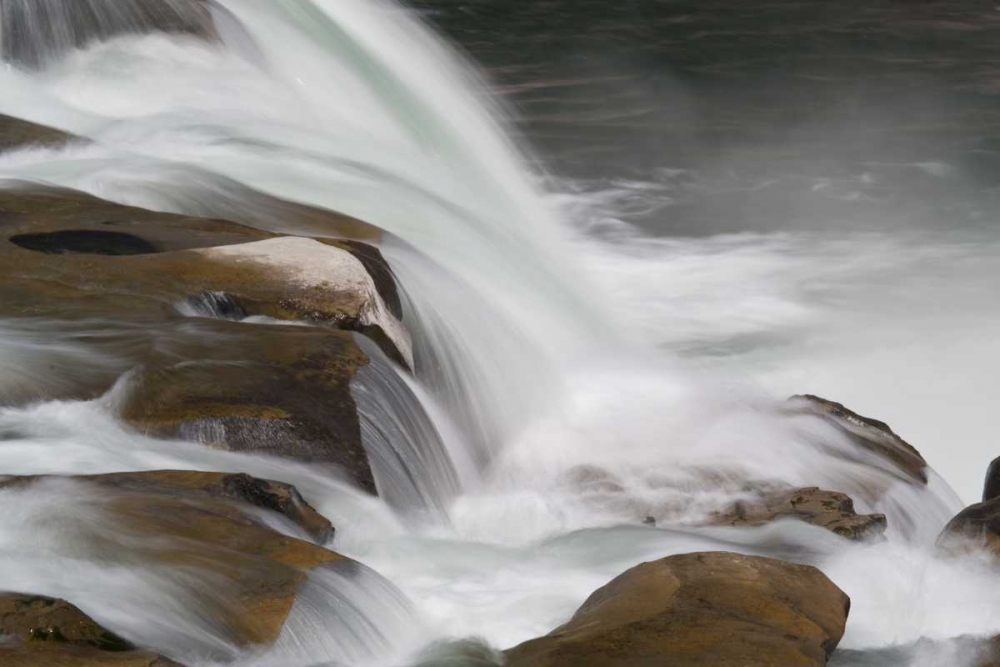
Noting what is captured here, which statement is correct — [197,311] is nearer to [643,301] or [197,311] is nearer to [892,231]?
[643,301]

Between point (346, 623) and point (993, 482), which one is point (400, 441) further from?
point (993, 482)

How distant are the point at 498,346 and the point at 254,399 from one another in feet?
8.26

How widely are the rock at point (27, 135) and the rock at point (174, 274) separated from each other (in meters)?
1.77

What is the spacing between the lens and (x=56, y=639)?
140 inches

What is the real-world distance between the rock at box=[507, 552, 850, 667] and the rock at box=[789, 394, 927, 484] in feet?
8.02

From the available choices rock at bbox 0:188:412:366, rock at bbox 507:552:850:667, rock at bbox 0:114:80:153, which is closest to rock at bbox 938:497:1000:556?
rock at bbox 507:552:850:667

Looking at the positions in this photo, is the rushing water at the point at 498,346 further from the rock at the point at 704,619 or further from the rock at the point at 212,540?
the rock at the point at 704,619

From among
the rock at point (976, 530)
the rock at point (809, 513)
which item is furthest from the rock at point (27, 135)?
the rock at point (976, 530)

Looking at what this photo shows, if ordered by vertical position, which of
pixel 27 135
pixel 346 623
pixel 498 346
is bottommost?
pixel 346 623

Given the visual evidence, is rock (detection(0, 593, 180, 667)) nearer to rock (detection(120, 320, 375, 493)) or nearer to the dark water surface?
rock (detection(120, 320, 375, 493))

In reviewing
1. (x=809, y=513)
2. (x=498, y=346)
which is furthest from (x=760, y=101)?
(x=809, y=513)

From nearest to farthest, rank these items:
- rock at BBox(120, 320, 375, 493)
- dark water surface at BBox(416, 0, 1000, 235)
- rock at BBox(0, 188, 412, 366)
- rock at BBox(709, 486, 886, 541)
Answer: rock at BBox(120, 320, 375, 493) < rock at BBox(709, 486, 886, 541) < rock at BBox(0, 188, 412, 366) < dark water surface at BBox(416, 0, 1000, 235)

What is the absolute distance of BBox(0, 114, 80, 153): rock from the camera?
28.2 feet

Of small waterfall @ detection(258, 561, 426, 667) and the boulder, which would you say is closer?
small waterfall @ detection(258, 561, 426, 667)
